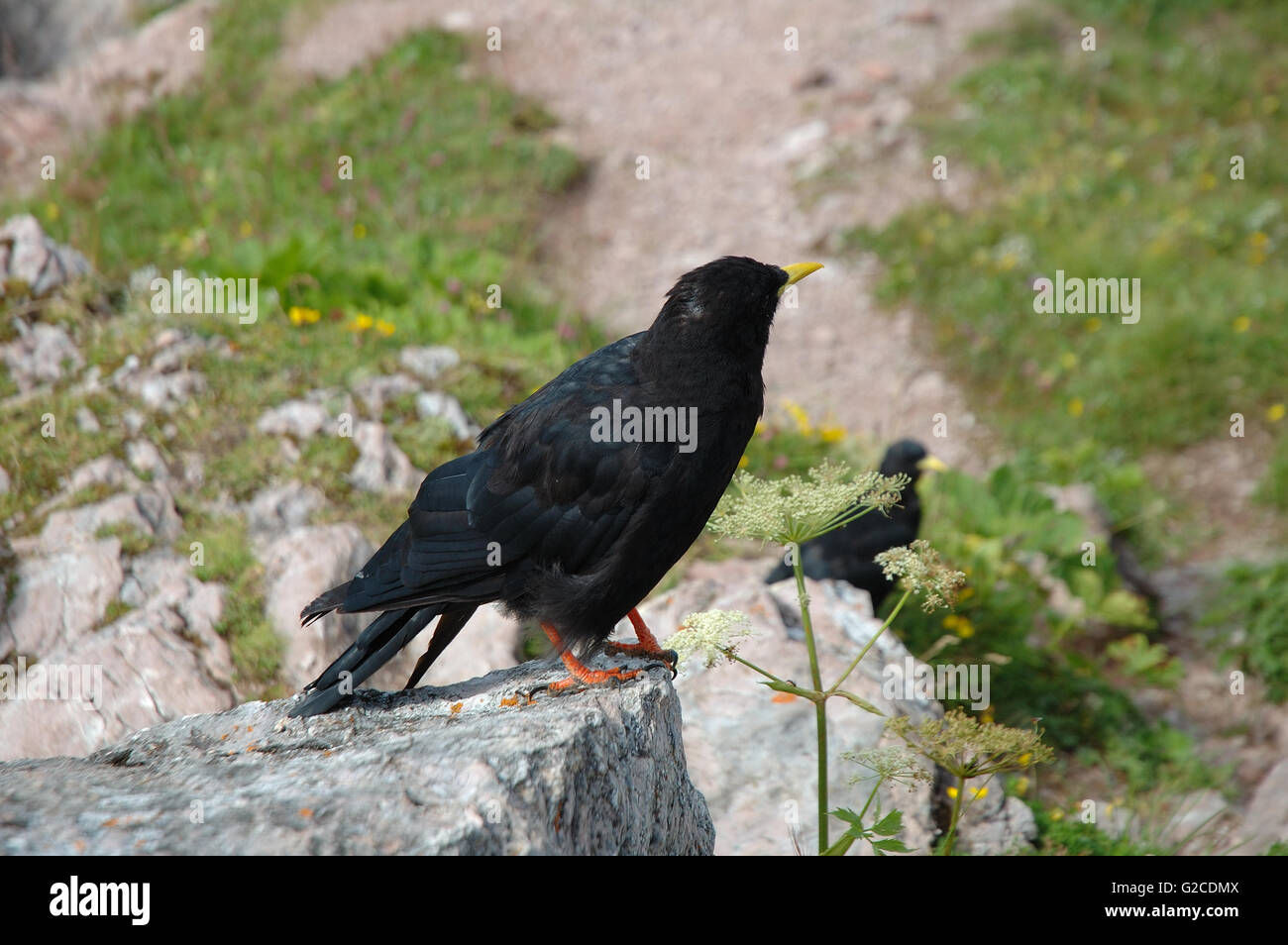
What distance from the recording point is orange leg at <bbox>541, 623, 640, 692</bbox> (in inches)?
132

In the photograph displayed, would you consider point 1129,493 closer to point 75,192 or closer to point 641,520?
point 641,520

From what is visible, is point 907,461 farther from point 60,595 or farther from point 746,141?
point 746,141

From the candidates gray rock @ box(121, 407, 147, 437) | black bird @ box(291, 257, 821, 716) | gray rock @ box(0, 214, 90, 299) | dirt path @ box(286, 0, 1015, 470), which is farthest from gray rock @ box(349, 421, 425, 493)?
dirt path @ box(286, 0, 1015, 470)

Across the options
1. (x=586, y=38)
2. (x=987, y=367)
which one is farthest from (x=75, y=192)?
(x=987, y=367)

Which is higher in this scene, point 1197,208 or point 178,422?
point 1197,208

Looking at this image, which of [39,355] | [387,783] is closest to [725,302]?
[387,783]

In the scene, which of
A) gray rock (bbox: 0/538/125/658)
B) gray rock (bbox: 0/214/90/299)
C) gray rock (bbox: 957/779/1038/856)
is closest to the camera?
gray rock (bbox: 957/779/1038/856)

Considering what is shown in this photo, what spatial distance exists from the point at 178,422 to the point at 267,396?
1.65 ft

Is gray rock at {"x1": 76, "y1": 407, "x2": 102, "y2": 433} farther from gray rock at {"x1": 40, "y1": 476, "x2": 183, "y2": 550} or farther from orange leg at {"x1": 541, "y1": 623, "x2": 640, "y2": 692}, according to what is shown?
orange leg at {"x1": 541, "y1": 623, "x2": 640, "y2": 692}

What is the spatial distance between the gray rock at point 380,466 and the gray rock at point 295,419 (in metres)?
0.22

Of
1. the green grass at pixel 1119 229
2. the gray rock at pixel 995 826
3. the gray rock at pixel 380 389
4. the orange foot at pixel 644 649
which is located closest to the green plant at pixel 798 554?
the orange foot at pixel 644 649

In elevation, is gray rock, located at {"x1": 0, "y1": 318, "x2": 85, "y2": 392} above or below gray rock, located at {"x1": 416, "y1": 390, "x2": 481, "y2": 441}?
above

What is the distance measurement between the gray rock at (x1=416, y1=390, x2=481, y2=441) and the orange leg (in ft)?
9.76

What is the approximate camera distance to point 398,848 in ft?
7.47
